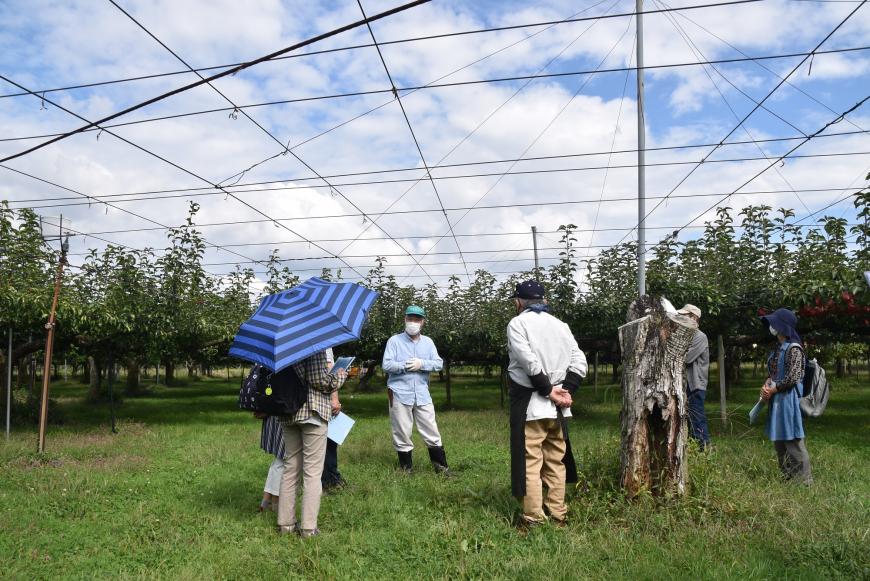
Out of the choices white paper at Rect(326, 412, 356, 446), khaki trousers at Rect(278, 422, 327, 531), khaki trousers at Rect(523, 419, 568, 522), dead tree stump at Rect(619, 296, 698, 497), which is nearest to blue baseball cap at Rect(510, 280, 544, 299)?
dead tree stump at Rect(619, 296, 698, 497)

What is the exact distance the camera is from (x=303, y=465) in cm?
479

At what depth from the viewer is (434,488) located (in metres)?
5.76

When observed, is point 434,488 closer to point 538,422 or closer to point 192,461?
point 538,422

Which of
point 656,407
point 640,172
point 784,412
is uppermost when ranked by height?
point 640,172

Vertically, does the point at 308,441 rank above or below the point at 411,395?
below

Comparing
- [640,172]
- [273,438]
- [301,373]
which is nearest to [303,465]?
[273,438]

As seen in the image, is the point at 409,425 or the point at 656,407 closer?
the point at 656,407

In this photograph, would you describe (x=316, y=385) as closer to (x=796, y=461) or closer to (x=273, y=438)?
(x=273, y=438)

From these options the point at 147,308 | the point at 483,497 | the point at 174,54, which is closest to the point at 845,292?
the point at 483,497

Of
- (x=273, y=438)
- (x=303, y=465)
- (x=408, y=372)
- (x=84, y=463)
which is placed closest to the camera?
(x=303, y=465)

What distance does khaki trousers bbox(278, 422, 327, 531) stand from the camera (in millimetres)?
4684

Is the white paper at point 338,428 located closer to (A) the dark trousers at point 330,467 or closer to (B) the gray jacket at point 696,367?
(A) the dark trousers at point 330,467

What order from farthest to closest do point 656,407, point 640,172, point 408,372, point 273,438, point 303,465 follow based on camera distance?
point 640,172
point 408,372
point 273,438
point 303,465
point 656,407

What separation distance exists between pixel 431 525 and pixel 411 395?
2288 mm
